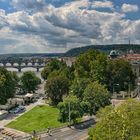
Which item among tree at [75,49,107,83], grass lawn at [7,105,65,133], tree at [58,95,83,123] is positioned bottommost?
grass lawn at [7,105,65,133]

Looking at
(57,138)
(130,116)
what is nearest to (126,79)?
Answer: (57,138)

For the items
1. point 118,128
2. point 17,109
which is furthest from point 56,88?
point 118,128

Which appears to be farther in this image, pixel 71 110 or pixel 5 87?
pixel 5 87

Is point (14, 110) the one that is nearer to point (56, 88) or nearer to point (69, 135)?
point (56, 88)

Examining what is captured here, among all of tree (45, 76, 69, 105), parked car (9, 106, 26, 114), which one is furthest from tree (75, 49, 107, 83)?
parked car (9, 106, 26, 114)

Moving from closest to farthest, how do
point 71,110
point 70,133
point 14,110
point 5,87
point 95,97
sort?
point 70,133, point 71,110, point 95,97, point 14,110, point 5,87

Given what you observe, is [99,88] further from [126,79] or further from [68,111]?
[126,79]

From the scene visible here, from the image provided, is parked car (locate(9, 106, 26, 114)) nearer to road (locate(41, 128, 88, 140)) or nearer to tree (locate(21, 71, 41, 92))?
road (locate(41, 128, 88, 140))
